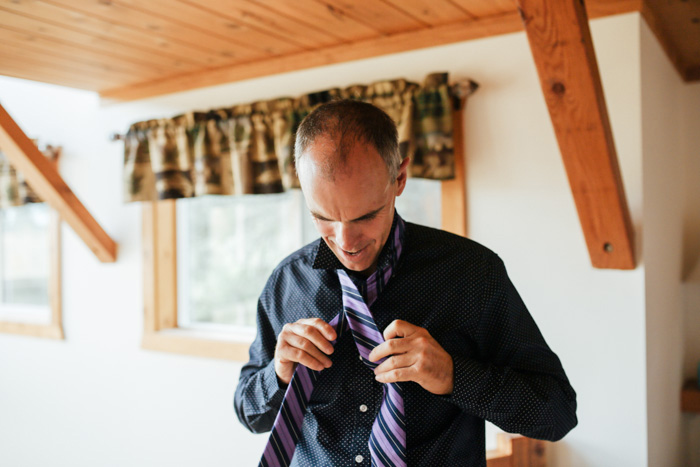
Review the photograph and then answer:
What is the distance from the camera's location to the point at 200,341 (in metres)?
2.97

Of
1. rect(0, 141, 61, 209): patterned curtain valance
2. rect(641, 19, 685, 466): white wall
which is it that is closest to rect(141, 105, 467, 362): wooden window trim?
rect(0, 141, 61, 209): patterned curtain valance

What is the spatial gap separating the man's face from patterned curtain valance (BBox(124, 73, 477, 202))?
3.89 ft

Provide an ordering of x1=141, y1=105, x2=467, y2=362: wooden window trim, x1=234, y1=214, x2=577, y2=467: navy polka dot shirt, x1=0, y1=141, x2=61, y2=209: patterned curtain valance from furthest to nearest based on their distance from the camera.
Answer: x1=0, y1=141, x2=61, y2=209: patterned curtain valance → x1=141, y1=105, x2=467, y2=362: wooden window trim → x1=234, y1=214, x2=577, y2=467: navy polka dot shirt

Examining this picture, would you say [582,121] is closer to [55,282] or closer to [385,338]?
[385,338]

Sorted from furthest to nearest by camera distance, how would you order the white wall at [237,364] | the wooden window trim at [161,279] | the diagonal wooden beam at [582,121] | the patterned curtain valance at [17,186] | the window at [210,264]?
1. the patterned curtain valance at [17,186]
2. the wooden window trim at [161,279]
3. the window at [210,264]
4. the white wall at [237,364]
5. the diagonal wooden beam at [582,121]

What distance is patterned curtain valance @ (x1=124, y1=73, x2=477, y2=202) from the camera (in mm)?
2252

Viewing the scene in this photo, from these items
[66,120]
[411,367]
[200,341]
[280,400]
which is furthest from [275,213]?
[411,367]

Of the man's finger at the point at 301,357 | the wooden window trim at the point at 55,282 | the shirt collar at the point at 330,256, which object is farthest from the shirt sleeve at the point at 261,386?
the wooden window trim at the point at 55,282

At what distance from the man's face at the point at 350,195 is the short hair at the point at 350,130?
11mm

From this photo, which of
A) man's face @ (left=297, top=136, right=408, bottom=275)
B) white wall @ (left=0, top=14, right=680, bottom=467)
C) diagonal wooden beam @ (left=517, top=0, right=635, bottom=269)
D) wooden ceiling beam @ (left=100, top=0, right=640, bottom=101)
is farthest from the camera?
wooden ceiling beam @ (left=100, top=0, right=640, bottom=101)

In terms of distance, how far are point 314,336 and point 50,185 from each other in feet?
7.28

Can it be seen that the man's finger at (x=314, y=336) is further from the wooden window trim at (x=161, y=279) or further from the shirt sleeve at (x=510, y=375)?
the wooden window trim at (x=161, y=279)

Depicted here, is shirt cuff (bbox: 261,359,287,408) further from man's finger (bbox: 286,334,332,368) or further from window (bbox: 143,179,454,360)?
window (bbox: 143,179,454,360)

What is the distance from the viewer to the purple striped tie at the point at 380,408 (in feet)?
3.72
